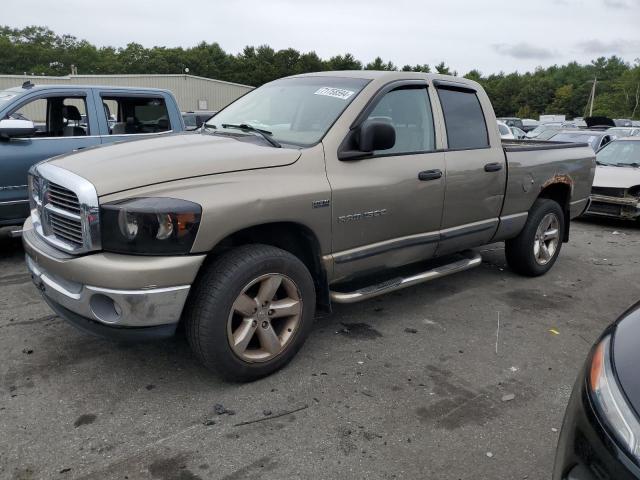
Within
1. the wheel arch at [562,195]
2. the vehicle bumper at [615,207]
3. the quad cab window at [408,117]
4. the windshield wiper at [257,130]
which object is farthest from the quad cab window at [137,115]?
the vehicle bumper at [615,207]

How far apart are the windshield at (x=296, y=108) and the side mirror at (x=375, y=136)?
0.28 metres

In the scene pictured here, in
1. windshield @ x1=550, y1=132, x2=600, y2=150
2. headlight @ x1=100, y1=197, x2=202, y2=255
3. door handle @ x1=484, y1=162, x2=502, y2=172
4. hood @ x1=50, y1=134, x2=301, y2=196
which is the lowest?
windshield @ x1=550, y1=132, x2=600, y2=150

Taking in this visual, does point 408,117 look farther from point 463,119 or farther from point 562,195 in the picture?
point 562,195

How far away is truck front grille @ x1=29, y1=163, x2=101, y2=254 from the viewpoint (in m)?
2.78

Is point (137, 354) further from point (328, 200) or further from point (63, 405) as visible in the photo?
point (328, 200)

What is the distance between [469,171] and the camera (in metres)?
4.42

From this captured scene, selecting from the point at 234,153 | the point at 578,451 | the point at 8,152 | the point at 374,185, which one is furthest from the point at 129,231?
the point at 8,152

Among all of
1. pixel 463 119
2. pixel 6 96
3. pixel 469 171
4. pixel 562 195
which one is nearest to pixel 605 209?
pixel 562 195

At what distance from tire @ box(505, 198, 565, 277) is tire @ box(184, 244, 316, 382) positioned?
113 inches

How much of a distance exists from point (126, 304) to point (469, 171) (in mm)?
2931

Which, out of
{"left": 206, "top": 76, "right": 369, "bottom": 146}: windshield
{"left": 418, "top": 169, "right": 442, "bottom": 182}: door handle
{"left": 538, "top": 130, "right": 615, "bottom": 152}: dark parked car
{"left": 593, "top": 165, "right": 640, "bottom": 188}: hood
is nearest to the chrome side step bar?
{"left": 418, "top": 169, "right": 442, "bottom": 182}: door handle

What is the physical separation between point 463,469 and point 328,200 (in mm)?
1721

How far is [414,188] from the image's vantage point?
3.95 m

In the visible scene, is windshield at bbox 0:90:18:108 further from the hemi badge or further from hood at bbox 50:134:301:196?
the hemi badge
